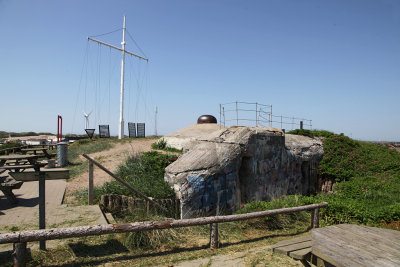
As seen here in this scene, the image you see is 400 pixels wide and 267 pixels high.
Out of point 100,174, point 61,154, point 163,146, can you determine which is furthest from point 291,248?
point 163,146

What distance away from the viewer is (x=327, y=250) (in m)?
3.00

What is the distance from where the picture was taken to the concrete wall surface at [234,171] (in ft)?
28.4

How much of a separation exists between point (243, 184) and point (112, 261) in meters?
7.08

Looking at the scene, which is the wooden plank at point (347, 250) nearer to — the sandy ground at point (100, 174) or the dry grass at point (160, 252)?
the dry grass at point (160, 252)

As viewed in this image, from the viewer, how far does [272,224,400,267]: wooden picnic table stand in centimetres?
279

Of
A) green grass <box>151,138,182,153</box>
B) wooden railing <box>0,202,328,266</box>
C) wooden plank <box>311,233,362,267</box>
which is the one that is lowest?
wooden railing <box>0,202,328,266</box>

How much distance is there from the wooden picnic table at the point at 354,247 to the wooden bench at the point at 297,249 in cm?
2

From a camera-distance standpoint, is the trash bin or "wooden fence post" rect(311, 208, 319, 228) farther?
the trash bin

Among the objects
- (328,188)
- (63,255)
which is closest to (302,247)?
(63,255)

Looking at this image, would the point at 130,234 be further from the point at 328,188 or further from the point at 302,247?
the point at 328,188

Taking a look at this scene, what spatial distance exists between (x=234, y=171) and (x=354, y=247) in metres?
6.64

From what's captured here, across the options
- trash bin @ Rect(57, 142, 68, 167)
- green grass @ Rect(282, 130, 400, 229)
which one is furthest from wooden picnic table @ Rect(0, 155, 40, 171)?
green grass @ Rect(282, 130, 400, 229)

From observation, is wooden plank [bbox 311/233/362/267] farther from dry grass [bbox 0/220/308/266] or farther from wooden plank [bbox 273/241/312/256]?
dry grass [bbox 0/220/308/266]

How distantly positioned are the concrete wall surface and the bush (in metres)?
0.47
